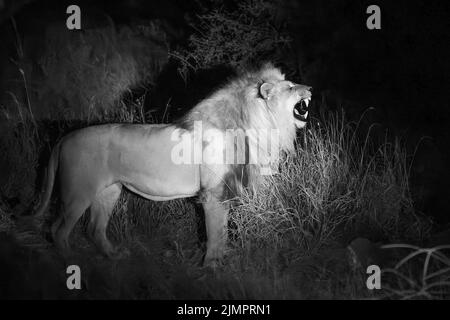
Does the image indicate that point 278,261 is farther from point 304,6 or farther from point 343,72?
point 304,6

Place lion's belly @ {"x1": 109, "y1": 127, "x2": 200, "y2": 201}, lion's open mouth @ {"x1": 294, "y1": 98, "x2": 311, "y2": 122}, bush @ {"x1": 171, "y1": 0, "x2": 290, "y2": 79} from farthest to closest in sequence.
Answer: bush @ {"x1": 171, "y1": 0, "x2": 290, "y2": 79}
lion's open mouth @ {"x1": 294, "y1": 98, "x2": 311, "y2": 122}
lion's belly @ {"x1": 109, "y1": 127, "x2": 200, "y2": 201}

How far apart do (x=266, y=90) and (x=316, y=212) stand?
4.38ft

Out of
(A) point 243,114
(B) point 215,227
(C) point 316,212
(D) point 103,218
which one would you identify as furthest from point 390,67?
(D) point 103,218

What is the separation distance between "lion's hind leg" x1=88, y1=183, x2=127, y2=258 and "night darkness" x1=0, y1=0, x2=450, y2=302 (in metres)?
0.17

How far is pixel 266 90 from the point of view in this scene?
17.5 feet

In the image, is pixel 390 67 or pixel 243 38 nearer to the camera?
pixel 390 67

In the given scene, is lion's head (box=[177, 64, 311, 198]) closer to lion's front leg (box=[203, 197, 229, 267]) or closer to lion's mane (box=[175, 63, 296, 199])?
lion's mane (box=[175, 63, 296, 199])

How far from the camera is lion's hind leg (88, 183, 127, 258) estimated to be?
217 inches

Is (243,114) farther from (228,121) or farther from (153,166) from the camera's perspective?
(153,166)

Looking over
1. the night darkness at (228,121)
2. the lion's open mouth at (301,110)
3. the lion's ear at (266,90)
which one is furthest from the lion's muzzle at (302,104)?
the night darkness at (228,121)

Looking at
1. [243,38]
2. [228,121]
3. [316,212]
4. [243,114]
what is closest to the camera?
[228,121]

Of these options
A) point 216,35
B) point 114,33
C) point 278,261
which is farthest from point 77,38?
point 278,261

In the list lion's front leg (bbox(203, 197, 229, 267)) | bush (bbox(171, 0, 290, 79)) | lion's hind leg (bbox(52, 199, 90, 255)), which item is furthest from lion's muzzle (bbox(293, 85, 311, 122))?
lion's hind leg (bbox(52, 199, 90, 255))

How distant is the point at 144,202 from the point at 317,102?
2.73 m
